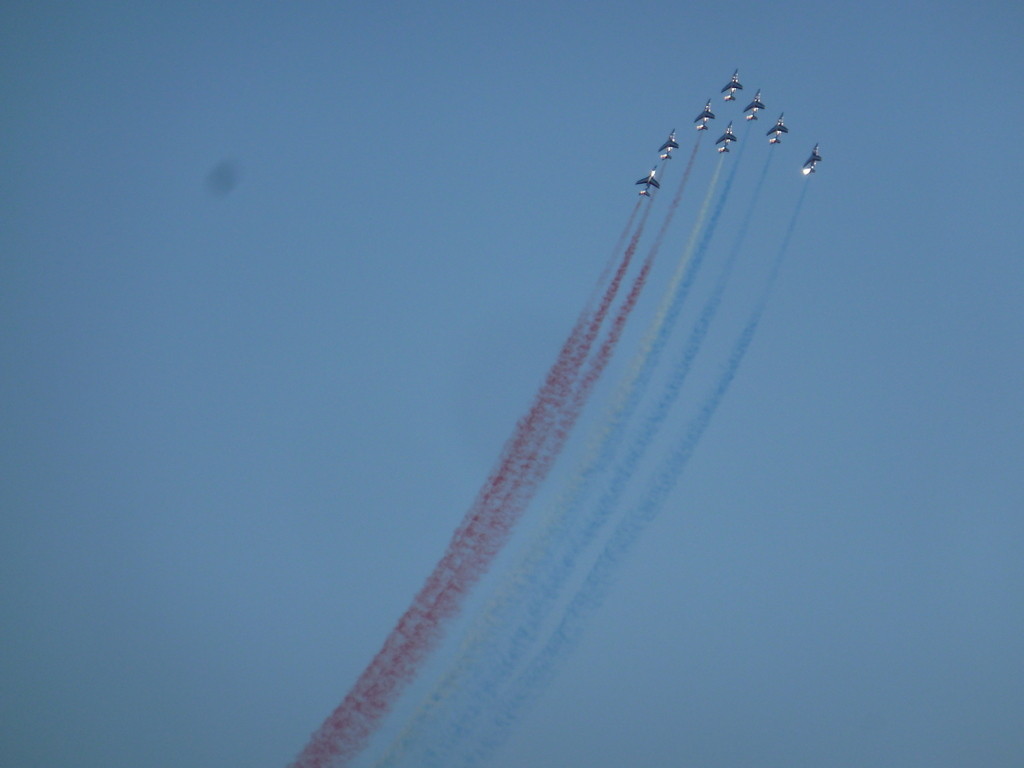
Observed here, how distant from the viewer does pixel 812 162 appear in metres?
18.3

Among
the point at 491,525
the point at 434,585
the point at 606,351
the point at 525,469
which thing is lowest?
the point at 434,585

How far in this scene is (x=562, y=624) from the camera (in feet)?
51.7

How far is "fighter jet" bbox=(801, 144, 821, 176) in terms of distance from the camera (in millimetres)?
18234

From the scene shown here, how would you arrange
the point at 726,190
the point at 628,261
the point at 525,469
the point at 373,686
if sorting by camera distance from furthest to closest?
1. the point at 726,190
2. the point at 628,261
3. the point at 525,469
4. the point at 373,686

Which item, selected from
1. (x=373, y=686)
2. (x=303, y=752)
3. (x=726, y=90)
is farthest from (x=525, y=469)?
(x=726, y=90)

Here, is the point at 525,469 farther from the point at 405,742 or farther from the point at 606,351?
the point at 405,742

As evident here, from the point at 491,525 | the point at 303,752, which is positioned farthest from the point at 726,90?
the point at 303,752

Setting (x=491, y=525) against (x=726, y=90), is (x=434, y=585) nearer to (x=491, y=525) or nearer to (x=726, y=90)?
(x=491, y=525)

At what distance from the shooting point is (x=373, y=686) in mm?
14375

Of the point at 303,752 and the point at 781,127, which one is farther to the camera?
the point at 781,127

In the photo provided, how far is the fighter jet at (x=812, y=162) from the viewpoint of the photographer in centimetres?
1823

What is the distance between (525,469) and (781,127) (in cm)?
1125

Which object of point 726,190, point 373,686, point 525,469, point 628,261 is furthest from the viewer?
point 726,190

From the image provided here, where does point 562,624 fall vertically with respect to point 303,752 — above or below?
above
